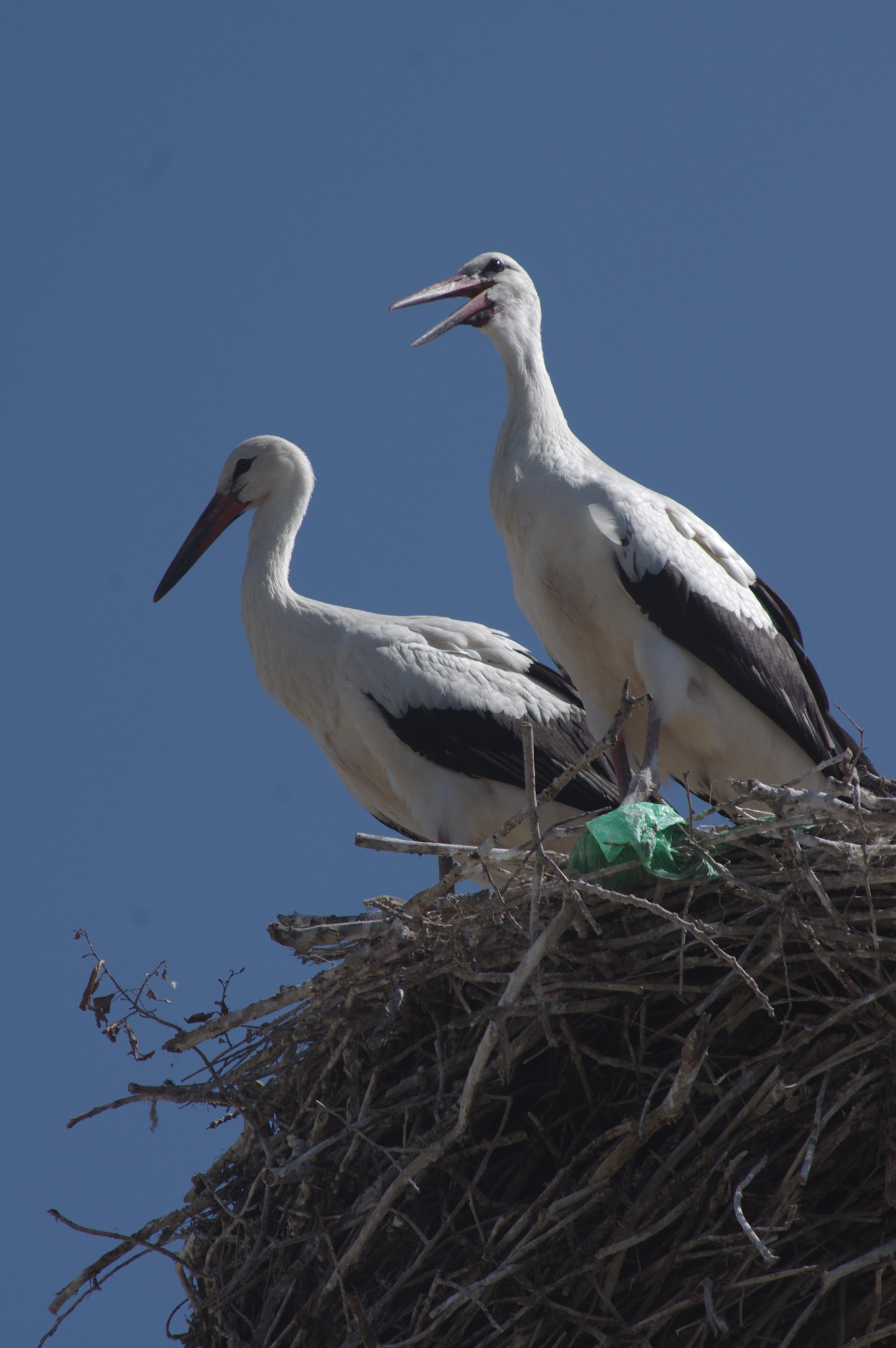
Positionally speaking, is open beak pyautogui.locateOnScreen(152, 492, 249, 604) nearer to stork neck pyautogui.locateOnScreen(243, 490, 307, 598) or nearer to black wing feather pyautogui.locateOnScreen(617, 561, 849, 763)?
stork neck pyautogui.locateOnScreen(243, 490, 307, 598)

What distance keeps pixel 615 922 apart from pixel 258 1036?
3.27ft

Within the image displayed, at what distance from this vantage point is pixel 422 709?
211 inches

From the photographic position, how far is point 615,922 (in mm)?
3576

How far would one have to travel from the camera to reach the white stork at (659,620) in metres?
4.74

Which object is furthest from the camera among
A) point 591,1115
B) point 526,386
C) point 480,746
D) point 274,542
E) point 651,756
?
point 274,542

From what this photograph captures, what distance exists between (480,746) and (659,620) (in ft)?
2.87

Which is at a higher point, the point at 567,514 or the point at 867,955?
the point at 567,514

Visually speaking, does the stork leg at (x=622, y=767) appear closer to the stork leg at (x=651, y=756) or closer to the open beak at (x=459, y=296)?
the stork leg at (x=651, y=756)

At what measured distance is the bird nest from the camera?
10.6ft

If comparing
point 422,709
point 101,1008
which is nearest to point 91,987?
point 101,1008

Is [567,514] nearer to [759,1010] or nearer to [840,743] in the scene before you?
[840,743]

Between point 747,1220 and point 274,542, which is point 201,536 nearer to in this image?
point 274,542

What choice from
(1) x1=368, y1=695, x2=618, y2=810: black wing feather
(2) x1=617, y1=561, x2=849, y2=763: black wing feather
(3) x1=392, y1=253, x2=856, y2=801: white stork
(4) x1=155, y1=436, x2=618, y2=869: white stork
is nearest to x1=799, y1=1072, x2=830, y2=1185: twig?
(3) x1=392, y1=253, x2=856, y2=801: white stork

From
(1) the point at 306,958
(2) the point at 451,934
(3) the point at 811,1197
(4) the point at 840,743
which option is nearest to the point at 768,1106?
(3) the point at 811,1197
